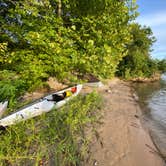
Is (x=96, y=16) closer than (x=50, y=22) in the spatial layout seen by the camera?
No

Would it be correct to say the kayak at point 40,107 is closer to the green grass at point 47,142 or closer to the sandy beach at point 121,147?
the green grass at point 47,142

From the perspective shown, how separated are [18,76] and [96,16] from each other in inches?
182

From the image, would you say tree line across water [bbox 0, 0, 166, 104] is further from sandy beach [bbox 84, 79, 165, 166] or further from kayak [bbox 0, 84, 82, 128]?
sandy beach [bbox 84, 79, 165, 166]

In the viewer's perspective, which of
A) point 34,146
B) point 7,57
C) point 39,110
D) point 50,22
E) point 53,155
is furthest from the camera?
point 50,22

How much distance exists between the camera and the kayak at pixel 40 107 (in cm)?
526

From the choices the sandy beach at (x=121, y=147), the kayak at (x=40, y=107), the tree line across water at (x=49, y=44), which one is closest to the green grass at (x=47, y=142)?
the kayak at (x=40, y=107)

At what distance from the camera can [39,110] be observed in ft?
21.2

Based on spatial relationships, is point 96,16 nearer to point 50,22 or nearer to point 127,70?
point 50,22

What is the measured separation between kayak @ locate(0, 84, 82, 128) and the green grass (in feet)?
0.68

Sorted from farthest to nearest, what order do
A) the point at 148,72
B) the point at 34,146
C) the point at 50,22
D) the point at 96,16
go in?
1. the point at 148,72
2. the point at 96,16
3. the point at 50,22
4. the point at 34,146

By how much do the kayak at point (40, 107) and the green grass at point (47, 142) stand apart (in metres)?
0.21

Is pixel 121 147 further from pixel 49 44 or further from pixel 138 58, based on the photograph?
pixel 138 58

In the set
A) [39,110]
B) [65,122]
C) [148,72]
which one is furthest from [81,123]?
[148,72]

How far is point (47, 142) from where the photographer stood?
4.50 meters
